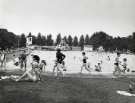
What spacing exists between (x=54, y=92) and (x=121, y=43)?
A: 482 feet

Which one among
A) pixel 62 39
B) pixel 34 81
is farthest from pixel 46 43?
pixel 34 81

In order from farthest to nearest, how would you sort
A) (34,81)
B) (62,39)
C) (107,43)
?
(62,39), (107,43), (34,81)

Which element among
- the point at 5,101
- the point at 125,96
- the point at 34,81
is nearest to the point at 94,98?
the point at 125,96

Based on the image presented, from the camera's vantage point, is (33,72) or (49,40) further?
(49,40)

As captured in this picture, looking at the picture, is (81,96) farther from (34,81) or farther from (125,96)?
(34,81)

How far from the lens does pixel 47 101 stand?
334 inches

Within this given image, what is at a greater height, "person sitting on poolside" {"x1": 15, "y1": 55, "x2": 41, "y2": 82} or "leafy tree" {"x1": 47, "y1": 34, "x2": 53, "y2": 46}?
"leafy tree" {"x1": 47, "y1": 34, "x2": 53, "y2": 46}

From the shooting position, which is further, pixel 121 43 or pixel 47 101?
pixel 121 43

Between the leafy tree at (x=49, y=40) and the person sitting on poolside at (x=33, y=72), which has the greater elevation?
the leafy tree at (x=49, y=40)

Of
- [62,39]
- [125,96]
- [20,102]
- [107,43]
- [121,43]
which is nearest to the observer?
[20,102]

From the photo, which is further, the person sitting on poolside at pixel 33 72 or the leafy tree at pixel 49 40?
the leafy tree at pixel 49 40

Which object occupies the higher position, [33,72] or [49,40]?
[49,40]

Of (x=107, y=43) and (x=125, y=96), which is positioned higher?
(x=107, y=43)

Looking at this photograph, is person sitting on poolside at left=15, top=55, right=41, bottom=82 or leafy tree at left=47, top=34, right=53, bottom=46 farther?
leafy tree at left=47, top=34, right=53, bottom=46
